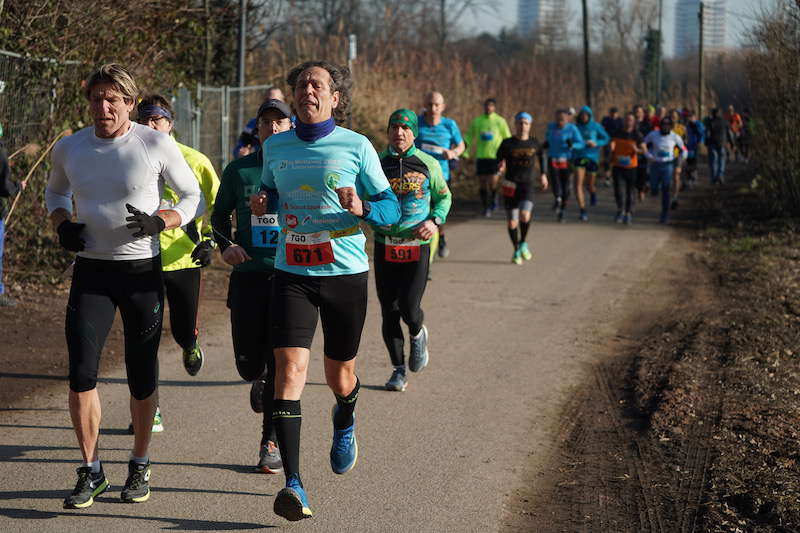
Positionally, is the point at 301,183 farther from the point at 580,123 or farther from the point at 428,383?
the point at 580,123

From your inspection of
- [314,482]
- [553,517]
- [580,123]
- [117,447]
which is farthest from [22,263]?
[580,123]

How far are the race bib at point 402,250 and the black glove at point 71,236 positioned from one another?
270cm

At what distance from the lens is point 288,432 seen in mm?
4789

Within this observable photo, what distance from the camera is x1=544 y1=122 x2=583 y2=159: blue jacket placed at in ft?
59.8

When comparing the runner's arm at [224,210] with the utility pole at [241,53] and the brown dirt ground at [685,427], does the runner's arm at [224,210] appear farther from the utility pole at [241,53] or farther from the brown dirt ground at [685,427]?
the utility pole at [241,53]

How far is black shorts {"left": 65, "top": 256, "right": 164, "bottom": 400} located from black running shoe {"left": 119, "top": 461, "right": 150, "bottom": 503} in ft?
1.38

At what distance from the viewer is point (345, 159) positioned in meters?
4.95

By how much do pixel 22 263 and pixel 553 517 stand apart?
7.75 metres

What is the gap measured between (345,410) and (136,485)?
1.03 metres

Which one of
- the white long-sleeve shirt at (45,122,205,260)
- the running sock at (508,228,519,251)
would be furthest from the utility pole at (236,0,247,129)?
the white long-sleeve shirt at (45,122,205,260)

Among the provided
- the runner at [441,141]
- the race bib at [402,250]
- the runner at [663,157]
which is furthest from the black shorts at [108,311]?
the runner at [663,157]

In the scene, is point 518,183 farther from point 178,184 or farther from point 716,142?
point 716,142

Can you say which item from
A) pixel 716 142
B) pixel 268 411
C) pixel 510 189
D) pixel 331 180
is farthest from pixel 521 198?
pixel 716 142

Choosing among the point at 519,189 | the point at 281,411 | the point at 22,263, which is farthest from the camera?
the point at 519,189
